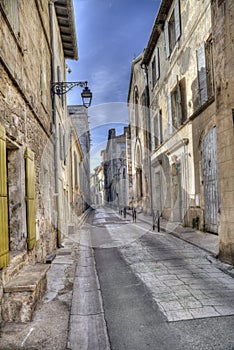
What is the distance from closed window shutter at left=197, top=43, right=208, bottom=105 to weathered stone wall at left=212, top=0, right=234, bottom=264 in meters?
3.87

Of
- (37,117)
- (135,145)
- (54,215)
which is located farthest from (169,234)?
(135,145)

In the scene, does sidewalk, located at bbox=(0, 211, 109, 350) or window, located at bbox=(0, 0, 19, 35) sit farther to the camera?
window, located at bbox=(0, 0, 19, 35)

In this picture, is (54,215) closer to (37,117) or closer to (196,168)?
(37,117)

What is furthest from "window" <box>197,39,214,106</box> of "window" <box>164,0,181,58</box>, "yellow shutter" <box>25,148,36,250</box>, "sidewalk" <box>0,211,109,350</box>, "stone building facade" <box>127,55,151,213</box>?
"stone building facade" <box>127,55,151,213</box>

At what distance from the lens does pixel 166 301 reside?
188 inches

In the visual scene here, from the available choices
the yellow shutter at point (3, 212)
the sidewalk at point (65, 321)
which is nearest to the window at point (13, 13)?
the yellow shutter at point (3, 212)

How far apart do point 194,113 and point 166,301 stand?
331 inches

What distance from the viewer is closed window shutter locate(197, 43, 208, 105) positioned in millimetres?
11133

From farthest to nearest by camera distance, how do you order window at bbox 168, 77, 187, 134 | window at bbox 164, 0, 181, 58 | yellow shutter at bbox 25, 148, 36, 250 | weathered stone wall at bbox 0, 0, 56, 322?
window at bbox 164, 0, 181, 58
window at bbox 168, 77, 187, 134
yellow shutter at bbox 25, 148, 36, 250
weathered stone wall at bbox 0, 0, 56, 322

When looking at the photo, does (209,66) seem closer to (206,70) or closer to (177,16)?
(206,70)

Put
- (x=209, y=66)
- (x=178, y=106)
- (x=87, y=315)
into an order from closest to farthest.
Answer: (x=87, y=315) < (x=209, y=66) < (x=178, y=106)

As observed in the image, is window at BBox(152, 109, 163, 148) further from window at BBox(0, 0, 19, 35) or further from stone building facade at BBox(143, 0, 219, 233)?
window at BBox(0, 0, 19, 35)

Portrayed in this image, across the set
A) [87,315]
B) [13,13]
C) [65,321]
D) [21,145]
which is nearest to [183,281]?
[87,315]

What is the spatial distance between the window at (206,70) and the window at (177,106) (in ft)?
7.68
